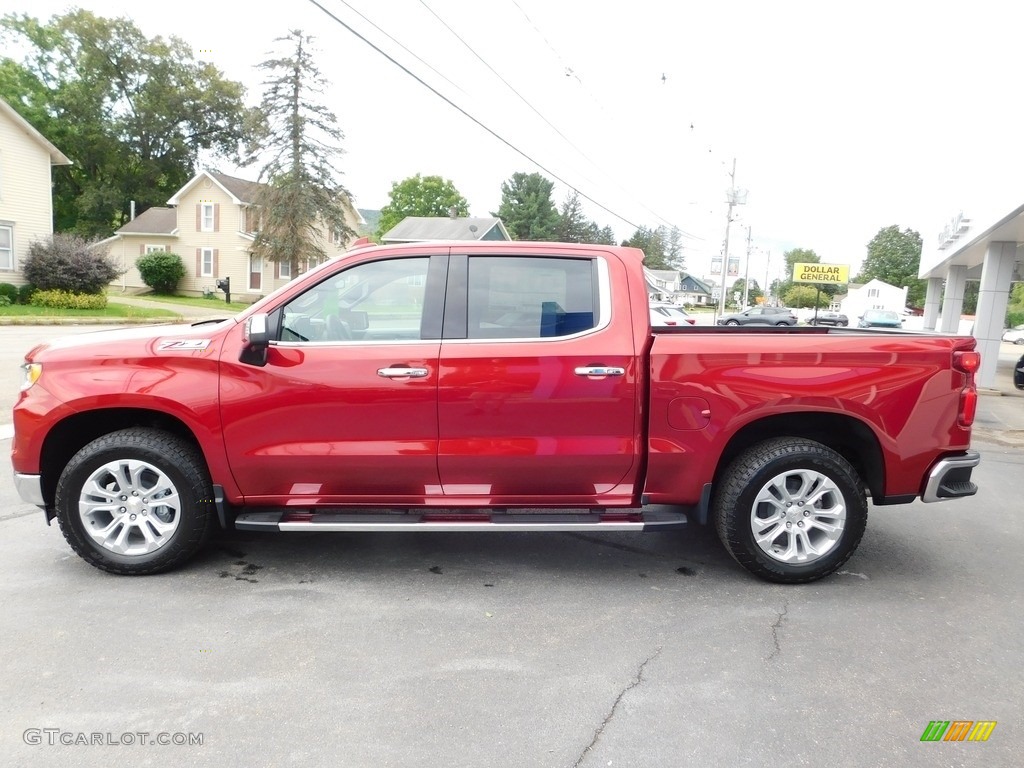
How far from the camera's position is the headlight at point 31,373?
13.8 ft

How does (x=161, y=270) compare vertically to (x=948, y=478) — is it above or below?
above

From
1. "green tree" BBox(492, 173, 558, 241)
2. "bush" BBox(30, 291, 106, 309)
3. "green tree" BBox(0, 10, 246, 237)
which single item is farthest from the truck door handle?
"green tree" BBox(492, 173, 558, 241)

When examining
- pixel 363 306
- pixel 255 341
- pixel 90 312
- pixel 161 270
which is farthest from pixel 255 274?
pixel 255 341

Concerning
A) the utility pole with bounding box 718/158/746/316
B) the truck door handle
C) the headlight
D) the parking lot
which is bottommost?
the parking lot

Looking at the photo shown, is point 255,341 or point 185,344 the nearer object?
point 255,341

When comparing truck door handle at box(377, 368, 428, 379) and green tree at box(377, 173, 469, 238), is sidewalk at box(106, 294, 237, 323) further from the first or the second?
green tree at box(377, 173, 469, 238)

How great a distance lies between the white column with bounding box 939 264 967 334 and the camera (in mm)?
22938

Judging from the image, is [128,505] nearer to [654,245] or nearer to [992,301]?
[992,301]

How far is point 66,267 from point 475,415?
2855cm

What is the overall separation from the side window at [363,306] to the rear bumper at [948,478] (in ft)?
10.1

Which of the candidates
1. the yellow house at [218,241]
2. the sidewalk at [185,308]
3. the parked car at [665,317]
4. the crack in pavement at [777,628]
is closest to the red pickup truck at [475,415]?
the crack in pavement at [777,628]

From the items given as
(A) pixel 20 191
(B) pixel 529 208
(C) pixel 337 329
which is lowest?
(C) pixel 337 329

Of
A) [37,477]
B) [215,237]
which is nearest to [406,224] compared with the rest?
[215,237]

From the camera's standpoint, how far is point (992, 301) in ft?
54.0
